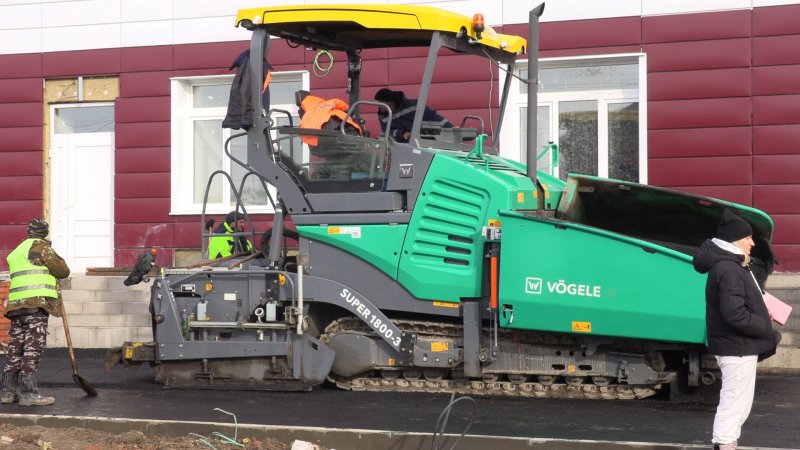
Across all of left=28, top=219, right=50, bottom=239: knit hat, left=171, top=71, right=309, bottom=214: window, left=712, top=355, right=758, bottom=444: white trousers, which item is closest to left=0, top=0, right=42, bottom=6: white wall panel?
left=171, top=71, right=309, bottom=214: window

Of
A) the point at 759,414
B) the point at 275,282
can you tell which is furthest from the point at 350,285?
the point at 759,414

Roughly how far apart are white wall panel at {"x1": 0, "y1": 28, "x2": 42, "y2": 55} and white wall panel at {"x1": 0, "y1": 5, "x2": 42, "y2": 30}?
0.25ft

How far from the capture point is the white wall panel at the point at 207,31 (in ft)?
51.7

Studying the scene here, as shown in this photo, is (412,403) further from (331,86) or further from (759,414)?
(331,86)

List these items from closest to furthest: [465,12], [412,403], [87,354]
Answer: [412,403]
[87,354]
[465,12]

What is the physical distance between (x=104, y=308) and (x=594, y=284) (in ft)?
26.6

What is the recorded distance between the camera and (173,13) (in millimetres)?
16000

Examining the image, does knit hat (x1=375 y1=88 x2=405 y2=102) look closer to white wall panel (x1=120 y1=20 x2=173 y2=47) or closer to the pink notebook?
the pink notebook

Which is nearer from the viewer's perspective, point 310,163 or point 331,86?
point 310,163

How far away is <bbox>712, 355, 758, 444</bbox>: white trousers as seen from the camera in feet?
21.8

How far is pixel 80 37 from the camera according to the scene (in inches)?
650

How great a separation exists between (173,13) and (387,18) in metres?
7.18

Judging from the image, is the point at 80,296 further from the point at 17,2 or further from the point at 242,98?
the point at 242,98

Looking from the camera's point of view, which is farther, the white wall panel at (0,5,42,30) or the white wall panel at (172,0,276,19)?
the white wall panel at (0,5,42,30)
